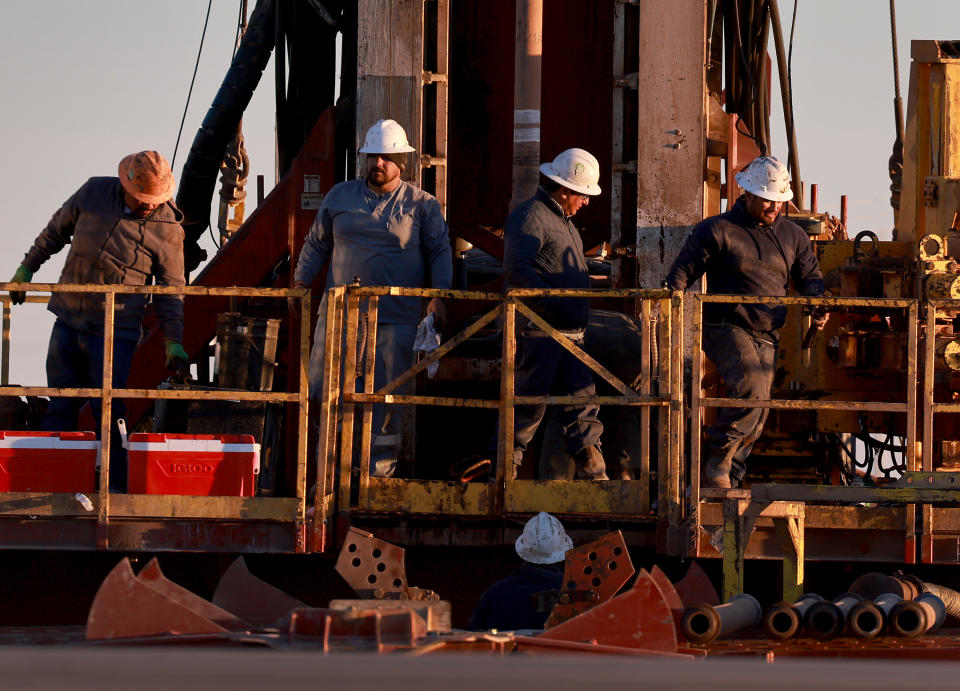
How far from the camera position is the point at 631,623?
6742 mm

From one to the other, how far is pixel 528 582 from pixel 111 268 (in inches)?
136

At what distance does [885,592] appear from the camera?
802 cm

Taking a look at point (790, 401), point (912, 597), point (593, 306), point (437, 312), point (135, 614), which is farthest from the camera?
point (593, 306)

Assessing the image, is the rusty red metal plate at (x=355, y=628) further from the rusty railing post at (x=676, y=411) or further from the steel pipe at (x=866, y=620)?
the rusty railing post at (x=676, y=411)

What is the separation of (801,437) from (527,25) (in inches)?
142

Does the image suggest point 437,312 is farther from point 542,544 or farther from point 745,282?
point 745,282

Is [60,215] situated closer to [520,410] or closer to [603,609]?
[520,410]

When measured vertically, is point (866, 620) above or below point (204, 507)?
below

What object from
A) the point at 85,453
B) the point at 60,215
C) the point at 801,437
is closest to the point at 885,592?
the point at 801,437

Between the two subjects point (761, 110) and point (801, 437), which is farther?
point (761, 110)

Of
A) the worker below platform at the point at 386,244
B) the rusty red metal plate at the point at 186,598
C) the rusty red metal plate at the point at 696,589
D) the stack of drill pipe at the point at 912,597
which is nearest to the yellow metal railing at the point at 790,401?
the rusty red metal plate at the point at 696,589

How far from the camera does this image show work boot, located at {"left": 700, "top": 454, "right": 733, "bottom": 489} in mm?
8914

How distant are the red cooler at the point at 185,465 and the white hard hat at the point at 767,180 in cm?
345

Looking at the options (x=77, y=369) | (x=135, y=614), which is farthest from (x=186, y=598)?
(x=77, y=369)
